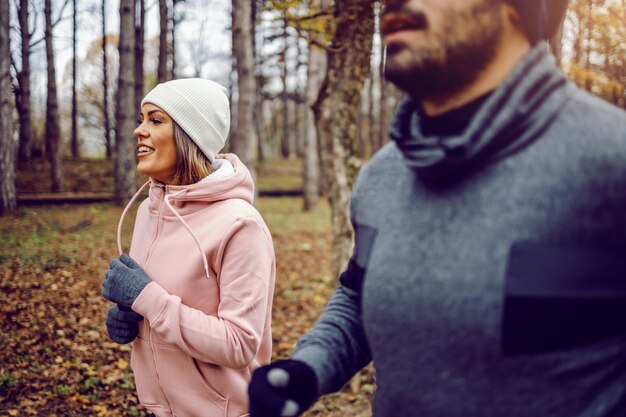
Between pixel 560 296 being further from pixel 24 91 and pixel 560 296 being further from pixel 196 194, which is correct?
pixel 24 91

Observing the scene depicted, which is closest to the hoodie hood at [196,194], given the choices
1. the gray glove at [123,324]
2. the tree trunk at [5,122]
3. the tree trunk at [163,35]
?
the gray glove at [123,324]

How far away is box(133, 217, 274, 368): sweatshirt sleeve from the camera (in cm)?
222

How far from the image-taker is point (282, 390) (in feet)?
4.65

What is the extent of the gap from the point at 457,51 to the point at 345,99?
4.08 m

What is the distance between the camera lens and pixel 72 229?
12.0 m

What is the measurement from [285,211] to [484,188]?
664 inches

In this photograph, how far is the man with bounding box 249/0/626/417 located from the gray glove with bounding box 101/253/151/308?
1028mm

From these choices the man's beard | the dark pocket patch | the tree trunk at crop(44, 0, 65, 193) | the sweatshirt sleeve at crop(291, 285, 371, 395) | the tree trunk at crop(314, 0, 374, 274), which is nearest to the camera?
the dark pocket patch

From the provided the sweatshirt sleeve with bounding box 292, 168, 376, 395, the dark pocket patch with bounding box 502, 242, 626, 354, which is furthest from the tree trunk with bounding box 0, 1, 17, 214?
the dark pocket patch with bounding box 502, 242, 626, 354

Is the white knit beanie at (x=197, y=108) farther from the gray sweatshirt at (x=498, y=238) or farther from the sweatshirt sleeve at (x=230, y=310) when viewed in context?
the gray sweatshirt at (x=498, y=238)

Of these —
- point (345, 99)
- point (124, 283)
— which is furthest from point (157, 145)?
point (345, 99)

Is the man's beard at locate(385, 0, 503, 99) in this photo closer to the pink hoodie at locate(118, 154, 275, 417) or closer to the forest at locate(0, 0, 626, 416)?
the pink hoodie at locate(118, 154, 275, 417)

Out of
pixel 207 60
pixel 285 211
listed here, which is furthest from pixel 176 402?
pixel 207 60

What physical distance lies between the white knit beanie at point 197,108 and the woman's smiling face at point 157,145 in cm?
5
